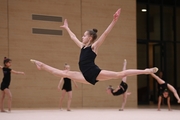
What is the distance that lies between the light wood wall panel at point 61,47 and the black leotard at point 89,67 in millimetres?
7712

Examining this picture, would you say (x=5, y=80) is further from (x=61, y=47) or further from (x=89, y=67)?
(x=89, y=67)

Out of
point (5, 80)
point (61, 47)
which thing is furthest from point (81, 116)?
point (61, 47)

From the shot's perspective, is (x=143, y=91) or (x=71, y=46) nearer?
(x=71, y=46)

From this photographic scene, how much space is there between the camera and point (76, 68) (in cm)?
1462

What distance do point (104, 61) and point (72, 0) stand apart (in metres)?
3.21

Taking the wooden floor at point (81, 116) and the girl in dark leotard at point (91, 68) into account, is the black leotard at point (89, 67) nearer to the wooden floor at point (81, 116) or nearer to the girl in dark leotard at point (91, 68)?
the girl in dark leotard at point (91, 68)

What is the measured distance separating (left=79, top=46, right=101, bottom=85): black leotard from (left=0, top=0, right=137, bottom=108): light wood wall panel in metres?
7.71

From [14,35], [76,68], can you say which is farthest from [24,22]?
[76,68]

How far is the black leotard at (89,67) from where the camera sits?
6.21 metres

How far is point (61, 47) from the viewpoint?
567 inches

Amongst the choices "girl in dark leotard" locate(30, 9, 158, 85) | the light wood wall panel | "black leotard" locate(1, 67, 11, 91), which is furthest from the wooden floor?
the light wood wall panel

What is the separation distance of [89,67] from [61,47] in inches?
327

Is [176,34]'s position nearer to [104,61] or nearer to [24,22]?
[104,61]

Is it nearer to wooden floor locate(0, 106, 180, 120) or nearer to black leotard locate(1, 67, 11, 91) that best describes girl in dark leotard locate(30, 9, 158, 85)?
wooden floor locate(0, 106, 180, 120)
